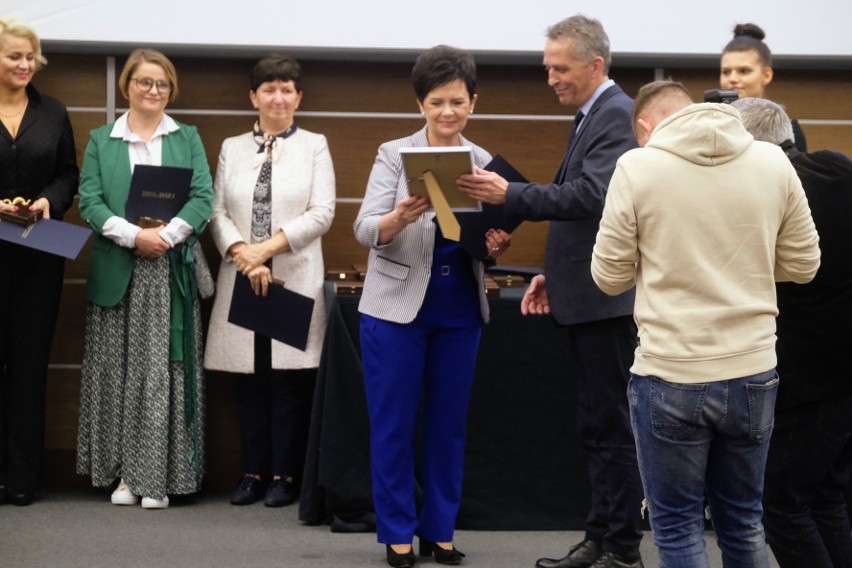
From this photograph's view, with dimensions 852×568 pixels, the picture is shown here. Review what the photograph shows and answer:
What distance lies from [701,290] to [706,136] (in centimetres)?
29

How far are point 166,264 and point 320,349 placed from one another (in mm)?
625

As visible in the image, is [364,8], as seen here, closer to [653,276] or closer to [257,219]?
[257,219]

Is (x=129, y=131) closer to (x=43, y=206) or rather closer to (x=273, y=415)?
(x=43, y=206)

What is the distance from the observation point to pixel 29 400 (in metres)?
4.18

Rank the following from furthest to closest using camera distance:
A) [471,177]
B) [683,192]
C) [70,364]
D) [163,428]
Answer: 1. [70,364]
2. [163,428]
3. [471,177]
4. [683,192]

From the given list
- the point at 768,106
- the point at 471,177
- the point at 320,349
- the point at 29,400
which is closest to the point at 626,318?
the point at 471,177

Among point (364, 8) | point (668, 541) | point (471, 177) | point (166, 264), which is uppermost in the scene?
point (364, 8)

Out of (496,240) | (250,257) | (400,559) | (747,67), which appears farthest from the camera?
(250,257)

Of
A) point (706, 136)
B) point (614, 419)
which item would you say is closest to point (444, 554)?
point (614, 419)

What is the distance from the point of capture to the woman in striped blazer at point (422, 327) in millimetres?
3283

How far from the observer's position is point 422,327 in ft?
11.0

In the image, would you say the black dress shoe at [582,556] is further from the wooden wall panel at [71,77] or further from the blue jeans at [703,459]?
the wooden wall panel at [71,77]

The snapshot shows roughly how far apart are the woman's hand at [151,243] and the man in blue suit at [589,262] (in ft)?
4.71

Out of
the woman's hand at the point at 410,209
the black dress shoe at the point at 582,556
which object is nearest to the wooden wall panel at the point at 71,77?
the woman's hand at the point at 410,209
